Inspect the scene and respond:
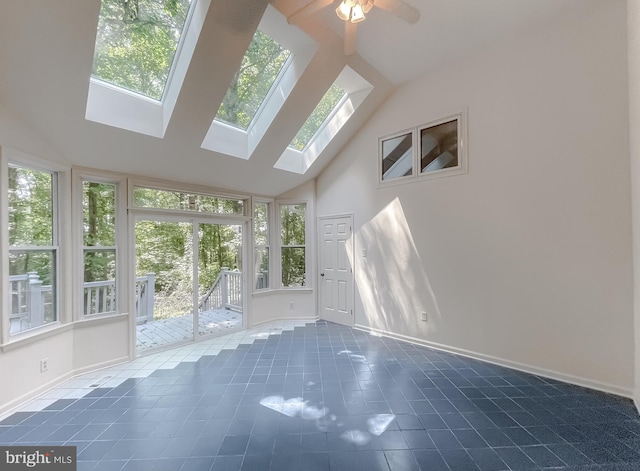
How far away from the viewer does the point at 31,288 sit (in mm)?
2812

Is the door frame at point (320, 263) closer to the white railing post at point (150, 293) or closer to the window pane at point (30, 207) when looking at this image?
the white railing post at point (150, 293)

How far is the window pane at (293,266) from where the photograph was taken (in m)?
5.50

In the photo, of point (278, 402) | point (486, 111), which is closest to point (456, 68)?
point (486, 111)

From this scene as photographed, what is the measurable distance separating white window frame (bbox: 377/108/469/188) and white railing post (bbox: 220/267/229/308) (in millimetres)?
3165

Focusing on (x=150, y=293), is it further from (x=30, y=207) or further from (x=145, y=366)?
(x=30, y=207)

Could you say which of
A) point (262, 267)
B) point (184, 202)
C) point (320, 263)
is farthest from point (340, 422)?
point (184, 202)

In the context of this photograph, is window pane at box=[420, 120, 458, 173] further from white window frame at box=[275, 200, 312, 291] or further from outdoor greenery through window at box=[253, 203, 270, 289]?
outdoor greenery through window at box=[253, 203, 270, 289]

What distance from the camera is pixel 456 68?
3654 millimetres

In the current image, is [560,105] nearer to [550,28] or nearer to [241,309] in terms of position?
[550,28]

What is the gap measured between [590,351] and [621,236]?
46.2 inches

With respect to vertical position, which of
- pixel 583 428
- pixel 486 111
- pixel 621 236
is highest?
pixel 486 111

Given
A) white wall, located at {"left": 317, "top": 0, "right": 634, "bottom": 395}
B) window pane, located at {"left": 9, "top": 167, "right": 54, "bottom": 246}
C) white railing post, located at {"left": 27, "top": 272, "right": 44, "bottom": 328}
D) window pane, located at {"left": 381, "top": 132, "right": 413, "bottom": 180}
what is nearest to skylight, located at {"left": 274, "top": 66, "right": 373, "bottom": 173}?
white wall, located at {"left": 317, "top": 0, "right": 634, "bottom": 395}

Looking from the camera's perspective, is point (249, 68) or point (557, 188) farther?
point (249, 68)

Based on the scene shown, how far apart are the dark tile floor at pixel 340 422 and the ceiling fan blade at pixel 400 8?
3.23 meters
